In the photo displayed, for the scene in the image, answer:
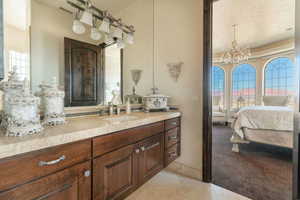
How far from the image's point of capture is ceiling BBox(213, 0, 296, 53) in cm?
300

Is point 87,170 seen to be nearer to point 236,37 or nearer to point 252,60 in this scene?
point 236,37

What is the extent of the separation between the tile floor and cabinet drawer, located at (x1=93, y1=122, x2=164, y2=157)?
0.77 metres

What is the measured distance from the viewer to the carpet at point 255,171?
1.95 m

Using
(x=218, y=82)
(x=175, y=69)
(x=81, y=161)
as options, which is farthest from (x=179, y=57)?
(x=218, y=82)

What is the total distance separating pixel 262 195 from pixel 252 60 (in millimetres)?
5296

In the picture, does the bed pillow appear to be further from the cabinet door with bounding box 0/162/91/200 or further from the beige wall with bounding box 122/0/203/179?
the cabinet door with bounding box 0/162/91/200

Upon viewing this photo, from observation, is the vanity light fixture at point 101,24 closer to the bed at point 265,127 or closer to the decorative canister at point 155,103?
the decorative canister at point 155,103

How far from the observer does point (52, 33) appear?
→ 1556 millimetres

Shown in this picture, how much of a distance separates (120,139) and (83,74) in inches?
35.6

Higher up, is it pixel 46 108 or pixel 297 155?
pixel 46 108

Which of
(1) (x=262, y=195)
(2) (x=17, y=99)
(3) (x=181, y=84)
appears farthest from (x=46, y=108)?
(1) (x=262, y=195)

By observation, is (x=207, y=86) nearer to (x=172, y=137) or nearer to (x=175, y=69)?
(x=175, y=69)

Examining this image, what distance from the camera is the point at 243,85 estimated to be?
6.08 metres

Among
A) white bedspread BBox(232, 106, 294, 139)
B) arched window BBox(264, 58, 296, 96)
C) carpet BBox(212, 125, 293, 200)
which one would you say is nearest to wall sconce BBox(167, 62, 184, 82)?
carpet BBox(212, 125, 293, 200)
